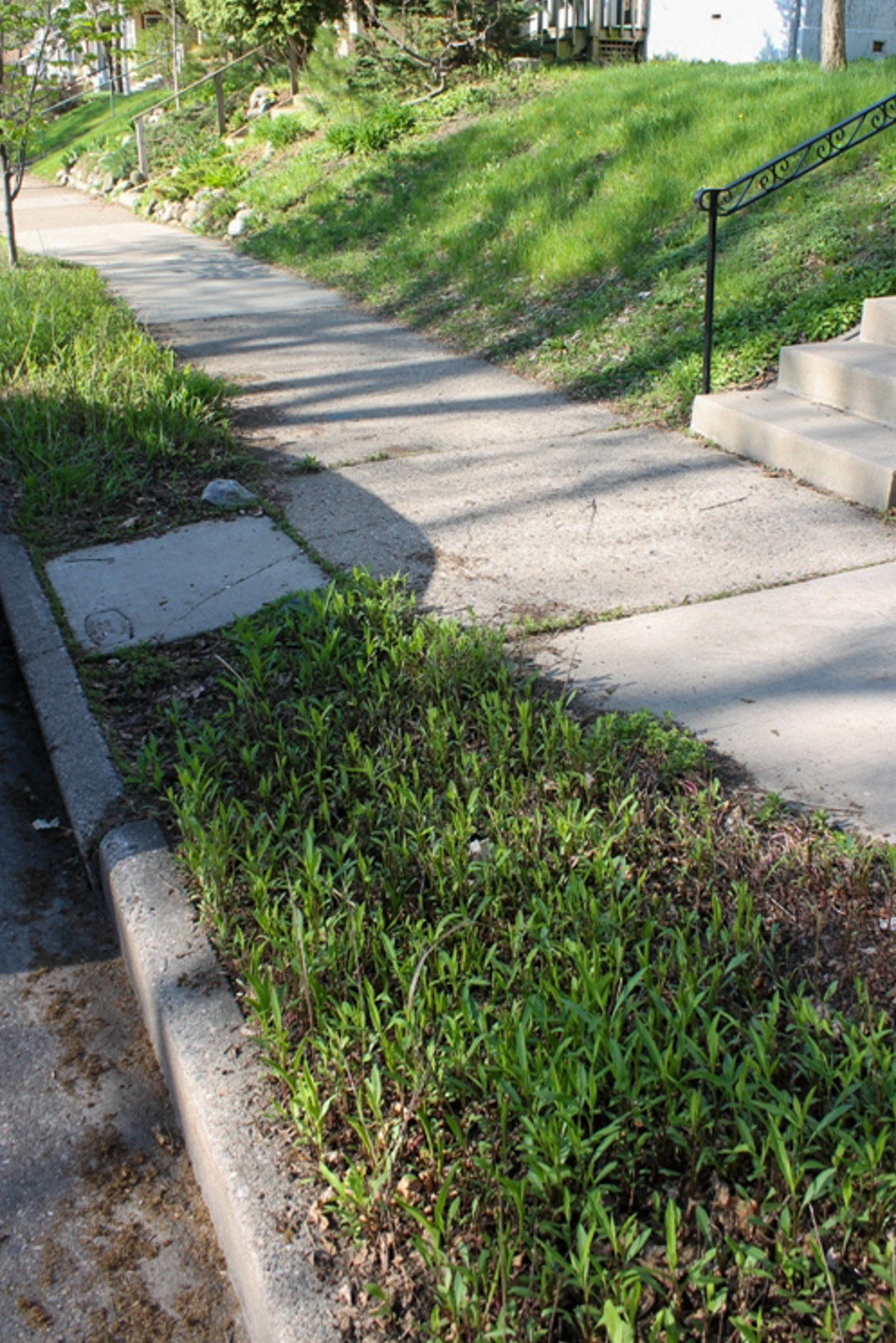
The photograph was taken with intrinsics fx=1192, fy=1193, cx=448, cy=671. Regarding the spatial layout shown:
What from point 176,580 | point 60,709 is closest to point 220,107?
point 176,580

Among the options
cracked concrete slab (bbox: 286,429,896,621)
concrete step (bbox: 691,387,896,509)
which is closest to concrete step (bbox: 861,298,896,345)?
concrete step (bbox: 691,387,896,509)

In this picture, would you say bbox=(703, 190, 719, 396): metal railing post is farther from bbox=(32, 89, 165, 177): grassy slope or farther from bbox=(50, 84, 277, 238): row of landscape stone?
bbox=(32, 89, 165, 177): grassy slope

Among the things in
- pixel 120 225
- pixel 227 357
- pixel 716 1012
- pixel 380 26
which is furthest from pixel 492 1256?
pixel 380 26

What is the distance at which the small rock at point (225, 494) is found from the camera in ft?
17.7

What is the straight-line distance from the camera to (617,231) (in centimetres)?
899

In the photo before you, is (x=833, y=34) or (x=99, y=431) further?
(x=833, y=34)

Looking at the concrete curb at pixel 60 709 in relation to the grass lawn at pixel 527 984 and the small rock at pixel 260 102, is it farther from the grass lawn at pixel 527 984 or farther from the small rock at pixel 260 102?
the small rock at pixel 260 102

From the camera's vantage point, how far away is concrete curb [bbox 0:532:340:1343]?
190cm

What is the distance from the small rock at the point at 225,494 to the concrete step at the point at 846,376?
2786 millimetres

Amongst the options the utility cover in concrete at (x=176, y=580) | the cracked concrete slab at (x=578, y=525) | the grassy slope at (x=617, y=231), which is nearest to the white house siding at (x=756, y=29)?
the grassy slope at (x=617, y=231)

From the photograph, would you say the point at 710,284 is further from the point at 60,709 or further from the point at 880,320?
the point at 60,709

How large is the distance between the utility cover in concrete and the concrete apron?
284mm

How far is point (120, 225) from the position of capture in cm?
1730

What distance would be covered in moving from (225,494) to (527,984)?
11.8ft
